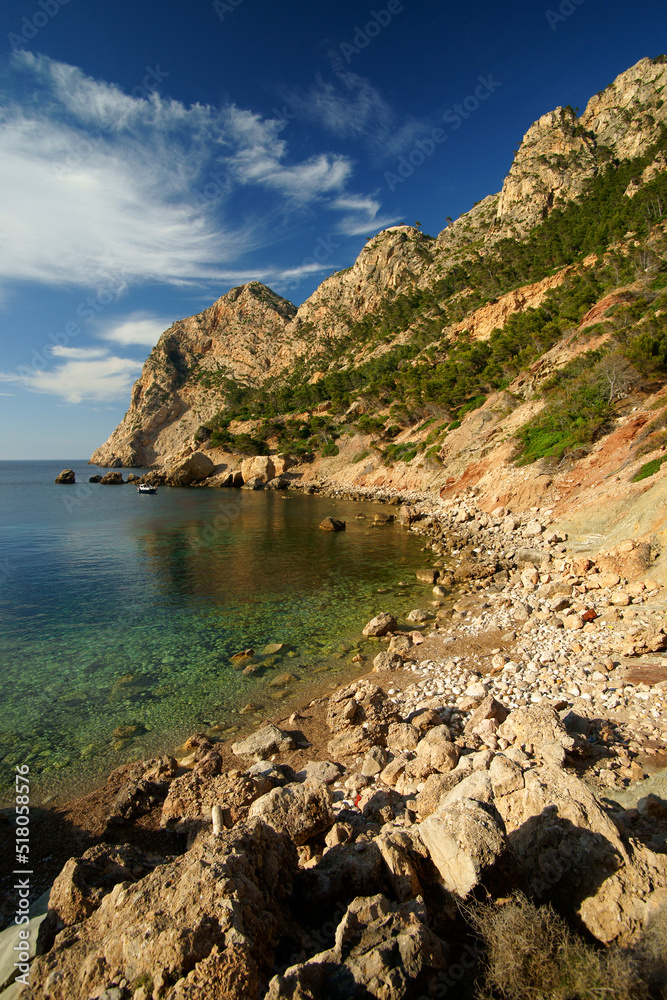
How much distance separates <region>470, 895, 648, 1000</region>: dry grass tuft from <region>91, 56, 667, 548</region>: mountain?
21.8m

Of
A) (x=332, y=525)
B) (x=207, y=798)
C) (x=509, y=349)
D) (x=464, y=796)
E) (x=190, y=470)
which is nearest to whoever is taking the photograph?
(x=464, y=796)

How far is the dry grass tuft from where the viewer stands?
8.94 feet

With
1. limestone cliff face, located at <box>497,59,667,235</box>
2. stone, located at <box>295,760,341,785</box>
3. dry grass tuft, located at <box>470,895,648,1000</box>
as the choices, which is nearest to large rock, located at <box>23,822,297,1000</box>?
dry grass tuft, located at <box>470,895,648,1000</box>

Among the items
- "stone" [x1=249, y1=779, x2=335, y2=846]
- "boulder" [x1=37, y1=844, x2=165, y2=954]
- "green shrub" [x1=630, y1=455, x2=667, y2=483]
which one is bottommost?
"stone" [x1=249, y1=779, x2=335, y2=846]

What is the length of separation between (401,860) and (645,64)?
133 meters

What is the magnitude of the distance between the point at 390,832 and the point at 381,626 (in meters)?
9.40

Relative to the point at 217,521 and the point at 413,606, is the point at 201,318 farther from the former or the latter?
the point at 413,606

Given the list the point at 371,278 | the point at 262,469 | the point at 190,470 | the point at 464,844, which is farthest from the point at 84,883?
the point at 371,278

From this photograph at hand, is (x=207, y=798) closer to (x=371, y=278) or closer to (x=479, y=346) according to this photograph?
(x=479, y=346)

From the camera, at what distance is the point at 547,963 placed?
2.98m

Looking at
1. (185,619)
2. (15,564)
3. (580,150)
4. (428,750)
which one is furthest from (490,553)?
(580,150)

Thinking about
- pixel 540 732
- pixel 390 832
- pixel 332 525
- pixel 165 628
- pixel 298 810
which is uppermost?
pixel 390 832

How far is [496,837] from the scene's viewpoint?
13.2ft

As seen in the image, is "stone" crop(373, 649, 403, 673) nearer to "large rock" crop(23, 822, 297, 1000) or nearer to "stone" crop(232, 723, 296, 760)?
"stone" crop(232, 723, 296, 760)
